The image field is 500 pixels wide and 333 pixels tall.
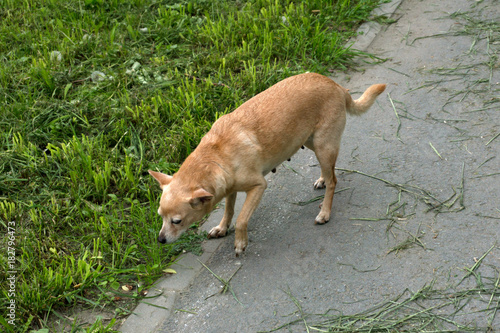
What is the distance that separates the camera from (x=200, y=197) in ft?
12.6

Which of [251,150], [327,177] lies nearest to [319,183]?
[327,177]

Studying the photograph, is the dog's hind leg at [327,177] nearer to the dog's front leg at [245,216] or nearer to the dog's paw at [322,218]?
the dog's paw at [322,218]

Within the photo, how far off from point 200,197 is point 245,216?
515mm

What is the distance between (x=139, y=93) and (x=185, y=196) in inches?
95.5

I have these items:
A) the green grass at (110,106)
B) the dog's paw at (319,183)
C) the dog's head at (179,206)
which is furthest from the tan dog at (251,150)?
the green grass at (110,106)

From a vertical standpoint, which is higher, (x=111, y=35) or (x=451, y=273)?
(x=111, y=35)

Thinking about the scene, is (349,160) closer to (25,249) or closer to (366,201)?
(366,201)

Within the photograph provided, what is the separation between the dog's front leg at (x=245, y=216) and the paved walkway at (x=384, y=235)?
0.14 meters

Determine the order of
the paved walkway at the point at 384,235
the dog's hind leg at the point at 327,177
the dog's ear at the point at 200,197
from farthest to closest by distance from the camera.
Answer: the dog's hind leg at the point at 327,177 < the dog's ear at the point at 200,197 < the paved walkway at the point at 384,235

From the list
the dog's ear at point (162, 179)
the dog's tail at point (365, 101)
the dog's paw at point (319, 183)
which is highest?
the dog's tail at point (365, 101)

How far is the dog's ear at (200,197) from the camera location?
3783 mm

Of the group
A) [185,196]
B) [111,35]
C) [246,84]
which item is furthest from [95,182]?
[111,35]

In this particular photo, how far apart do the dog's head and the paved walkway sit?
39cm

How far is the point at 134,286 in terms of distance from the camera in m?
4.06
